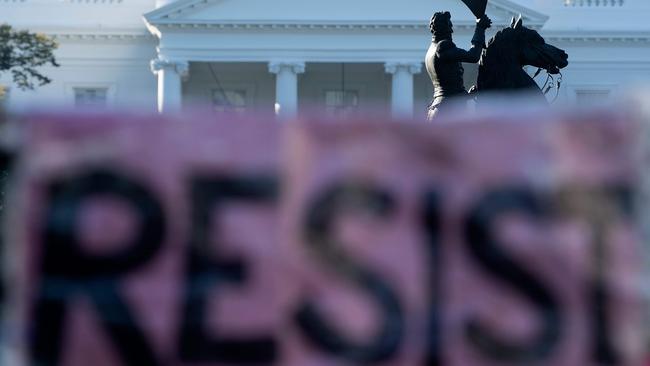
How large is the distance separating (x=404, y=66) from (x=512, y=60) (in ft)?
93.3

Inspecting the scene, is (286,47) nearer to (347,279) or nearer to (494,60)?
(494,60)

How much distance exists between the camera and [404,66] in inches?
1594

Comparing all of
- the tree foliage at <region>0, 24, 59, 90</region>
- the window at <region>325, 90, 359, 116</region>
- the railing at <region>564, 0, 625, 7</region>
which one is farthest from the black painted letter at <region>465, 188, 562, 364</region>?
the railing at <region>564, 0, 625, 7</region>

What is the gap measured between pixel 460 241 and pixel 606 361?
1.43 feet

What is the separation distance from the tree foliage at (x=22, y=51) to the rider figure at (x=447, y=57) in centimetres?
2090

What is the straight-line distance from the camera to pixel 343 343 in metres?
3.50

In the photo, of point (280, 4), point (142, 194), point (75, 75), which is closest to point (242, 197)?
point (142, 194)

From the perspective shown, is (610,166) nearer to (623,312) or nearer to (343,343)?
(623,312)

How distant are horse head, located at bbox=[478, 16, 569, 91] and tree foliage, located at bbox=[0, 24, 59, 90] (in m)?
21.3

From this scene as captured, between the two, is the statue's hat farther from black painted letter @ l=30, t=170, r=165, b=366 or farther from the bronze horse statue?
black painted letter @ l=30, t=170, r=165, b=366

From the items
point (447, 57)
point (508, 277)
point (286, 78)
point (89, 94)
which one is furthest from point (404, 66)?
point (508, 277)

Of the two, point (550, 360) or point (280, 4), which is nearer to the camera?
point (550, 360)

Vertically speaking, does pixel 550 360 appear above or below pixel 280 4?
below

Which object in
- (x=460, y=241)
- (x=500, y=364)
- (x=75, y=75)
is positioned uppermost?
(x=75, y=75)
